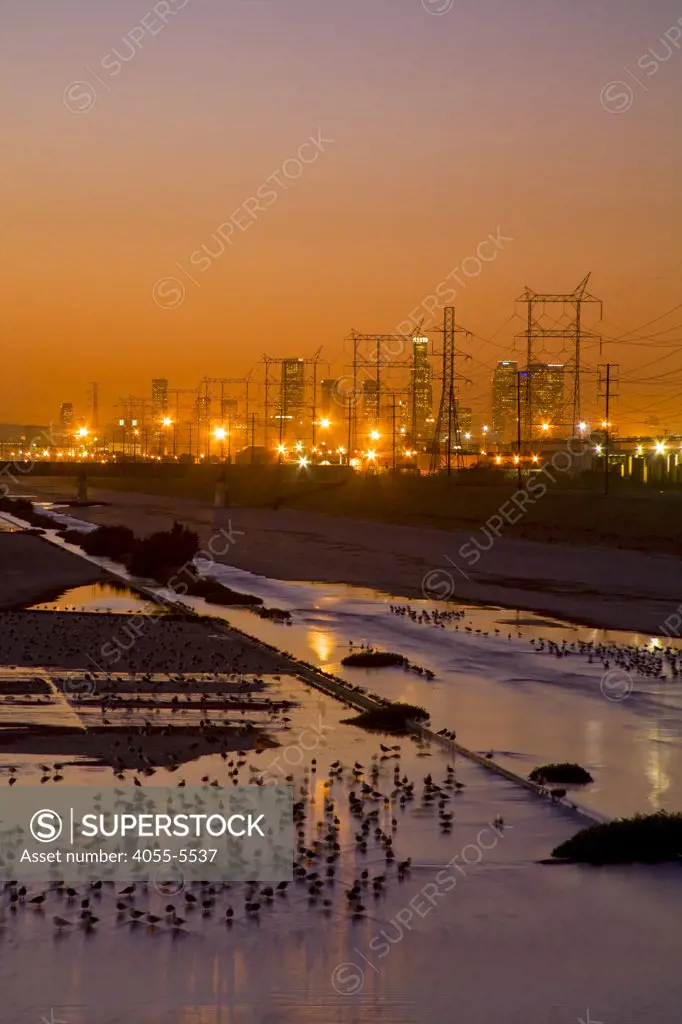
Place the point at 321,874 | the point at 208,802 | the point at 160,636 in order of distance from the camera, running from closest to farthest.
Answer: the point at 321,874
the point at 208,802
the point at 160,636

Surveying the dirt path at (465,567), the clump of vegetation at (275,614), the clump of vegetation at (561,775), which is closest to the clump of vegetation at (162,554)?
the dirt path at (465,567)

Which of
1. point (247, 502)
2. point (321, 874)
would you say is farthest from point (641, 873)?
point (247, 502)

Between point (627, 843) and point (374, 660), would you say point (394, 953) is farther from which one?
point (374, 660)

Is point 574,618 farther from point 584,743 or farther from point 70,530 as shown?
point 70,530

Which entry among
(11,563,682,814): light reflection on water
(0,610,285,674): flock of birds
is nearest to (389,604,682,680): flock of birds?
(11,563,682,814): light reflection on water

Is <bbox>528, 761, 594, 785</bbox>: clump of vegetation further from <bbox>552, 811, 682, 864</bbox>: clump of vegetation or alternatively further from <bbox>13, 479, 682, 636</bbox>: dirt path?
<bbox>13, 479, 682, 636</bbox>: dirt path

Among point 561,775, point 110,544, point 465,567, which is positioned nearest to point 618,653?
point 561,775
